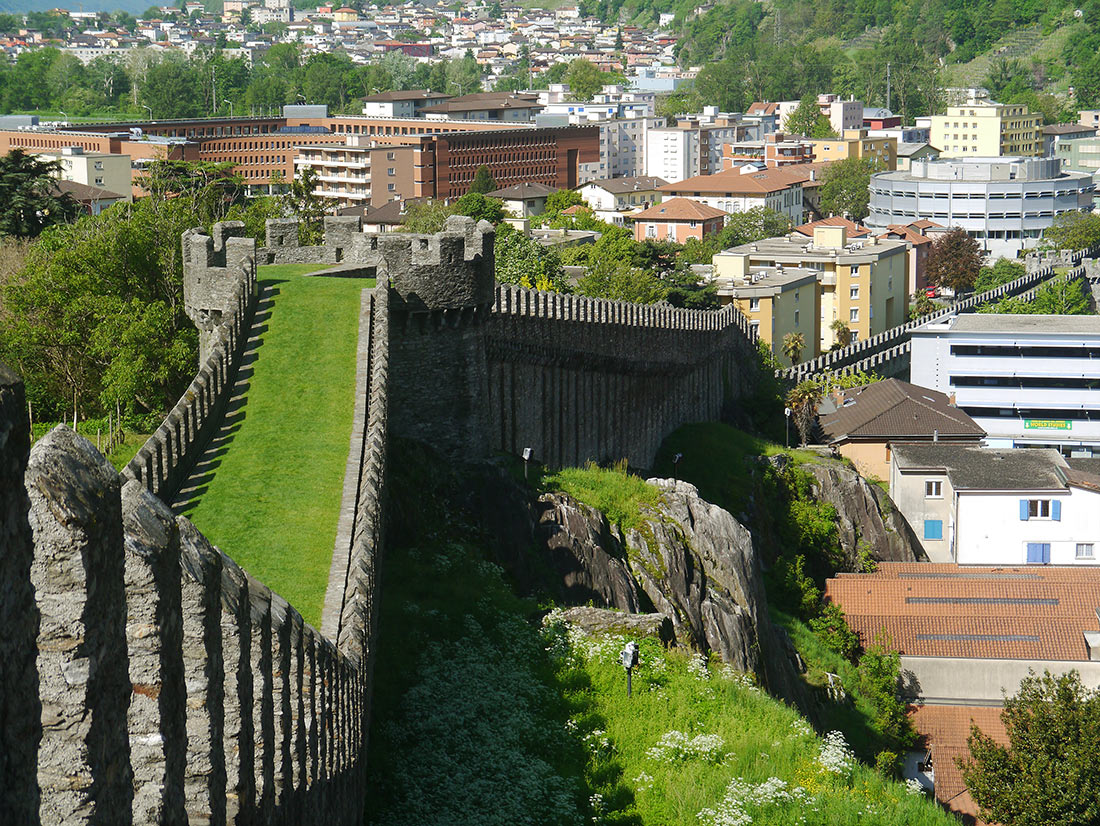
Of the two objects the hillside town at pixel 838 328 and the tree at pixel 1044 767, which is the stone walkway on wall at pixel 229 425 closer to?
the hillside town at pixel 838 328

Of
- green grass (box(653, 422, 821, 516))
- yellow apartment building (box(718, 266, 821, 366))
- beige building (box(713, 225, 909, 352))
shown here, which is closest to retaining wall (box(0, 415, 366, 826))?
green grass (box(653, 422, 821, 516))

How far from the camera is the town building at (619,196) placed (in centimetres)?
15600

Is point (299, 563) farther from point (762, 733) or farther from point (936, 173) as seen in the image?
point (936, 173)

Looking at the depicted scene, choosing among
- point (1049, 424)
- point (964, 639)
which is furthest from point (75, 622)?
point (1049, 424)

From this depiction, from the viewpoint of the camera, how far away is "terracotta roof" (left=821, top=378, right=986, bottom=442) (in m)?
70.5

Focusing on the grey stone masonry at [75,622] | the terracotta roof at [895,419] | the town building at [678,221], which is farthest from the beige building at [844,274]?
the grey stone masonry at [75,622]

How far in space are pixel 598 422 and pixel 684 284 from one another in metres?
40.5

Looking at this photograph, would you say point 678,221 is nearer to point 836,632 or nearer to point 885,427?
point 885,427

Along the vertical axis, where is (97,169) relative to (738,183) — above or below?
above

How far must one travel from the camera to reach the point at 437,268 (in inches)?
1351

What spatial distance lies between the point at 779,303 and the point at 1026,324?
13.0 meters

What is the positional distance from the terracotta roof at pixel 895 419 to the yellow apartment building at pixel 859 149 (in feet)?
Answer: 404

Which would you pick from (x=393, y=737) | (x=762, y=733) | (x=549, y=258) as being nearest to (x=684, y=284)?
(x=549, y=258)

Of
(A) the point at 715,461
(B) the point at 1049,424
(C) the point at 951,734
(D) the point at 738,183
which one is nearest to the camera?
(C) the point at 951,734
